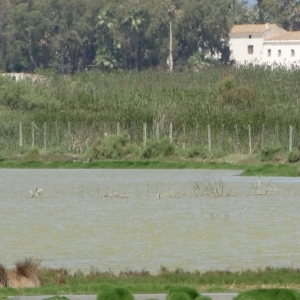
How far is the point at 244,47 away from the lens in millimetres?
104438

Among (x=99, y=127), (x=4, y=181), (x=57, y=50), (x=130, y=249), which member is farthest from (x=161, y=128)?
(x=57, y=50)

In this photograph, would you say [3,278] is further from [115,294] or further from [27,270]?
[115,294]

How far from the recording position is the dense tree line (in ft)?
306

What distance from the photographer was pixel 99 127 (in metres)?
49.6

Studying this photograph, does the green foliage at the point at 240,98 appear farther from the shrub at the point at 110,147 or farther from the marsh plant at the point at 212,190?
the marsh plant at the point at 212,190

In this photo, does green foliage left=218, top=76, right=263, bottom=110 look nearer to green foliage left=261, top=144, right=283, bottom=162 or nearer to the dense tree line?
green foliage left=261, top=144, right=283, bottom=162

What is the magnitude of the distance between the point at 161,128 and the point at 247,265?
29900mm

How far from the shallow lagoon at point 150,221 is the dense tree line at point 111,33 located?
173 feet

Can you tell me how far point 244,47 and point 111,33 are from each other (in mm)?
15115

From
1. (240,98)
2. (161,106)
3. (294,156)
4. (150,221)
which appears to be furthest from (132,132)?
(150,221)

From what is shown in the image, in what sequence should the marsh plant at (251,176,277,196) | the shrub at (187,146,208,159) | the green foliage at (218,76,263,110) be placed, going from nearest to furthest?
1. the marsh plant at (251,176,277,196)
2. the shrub at (187,146,208,159)
3. the green foliage at (218,76,263,110)

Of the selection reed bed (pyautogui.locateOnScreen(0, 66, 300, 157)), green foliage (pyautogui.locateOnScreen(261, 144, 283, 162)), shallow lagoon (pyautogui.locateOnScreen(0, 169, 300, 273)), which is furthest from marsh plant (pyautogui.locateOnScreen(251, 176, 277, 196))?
reed bed (pyautogui.locateOnScreen(0, 66, 300, 157))

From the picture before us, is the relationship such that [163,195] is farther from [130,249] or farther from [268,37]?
[268,37]

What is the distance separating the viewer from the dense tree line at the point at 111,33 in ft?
306
